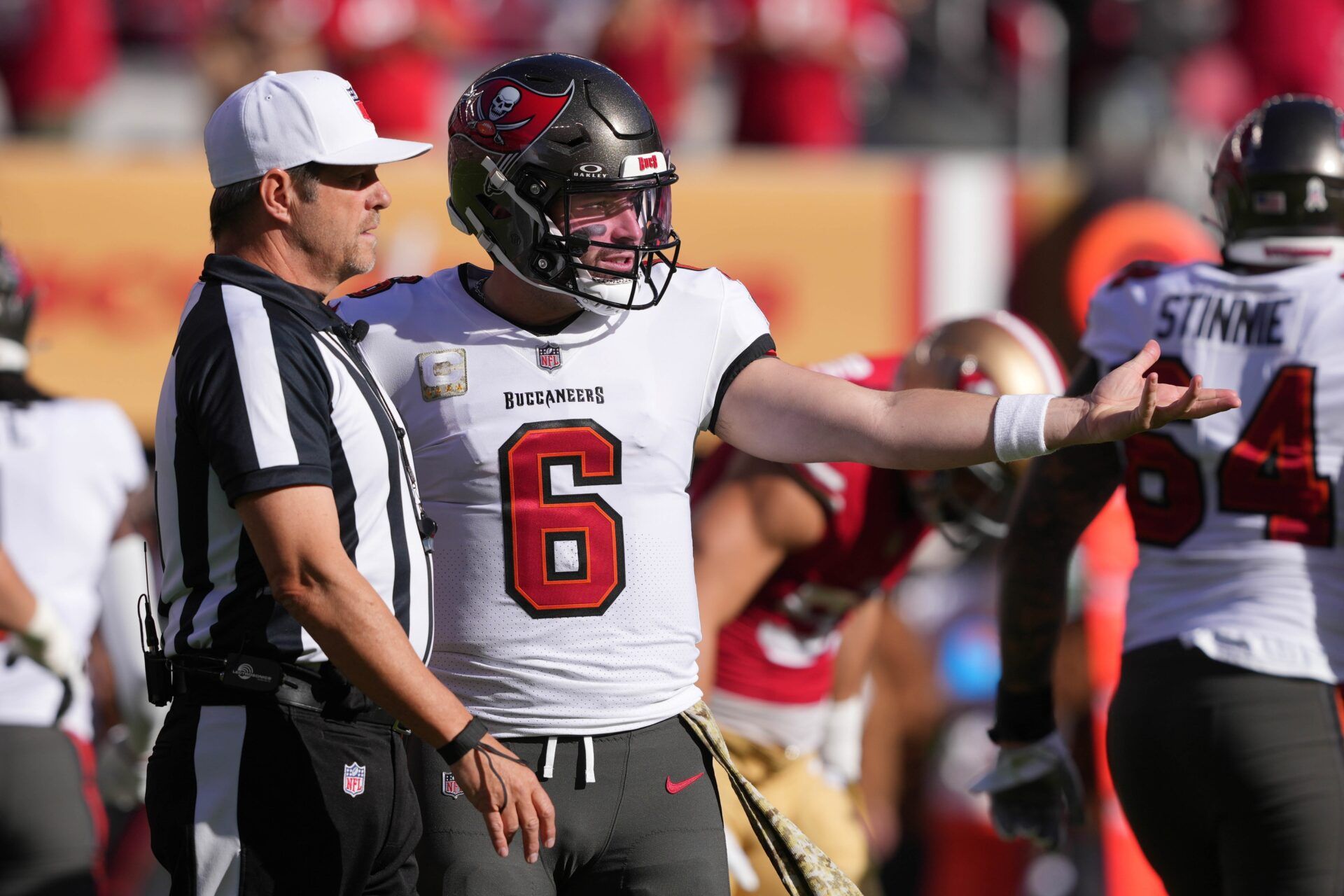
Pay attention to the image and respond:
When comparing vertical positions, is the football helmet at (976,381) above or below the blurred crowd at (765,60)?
below

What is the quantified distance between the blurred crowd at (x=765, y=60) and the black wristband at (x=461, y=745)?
4803 millimetres

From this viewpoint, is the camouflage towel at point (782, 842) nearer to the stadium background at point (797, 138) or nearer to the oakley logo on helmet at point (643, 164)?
the oakley logo on helmet at point (643, 164)

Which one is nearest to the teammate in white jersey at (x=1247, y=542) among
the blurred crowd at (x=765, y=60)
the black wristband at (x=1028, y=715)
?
the black wristband at (x=1028, y=715)

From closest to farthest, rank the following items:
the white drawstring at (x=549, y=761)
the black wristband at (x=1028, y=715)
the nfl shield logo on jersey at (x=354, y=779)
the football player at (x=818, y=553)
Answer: the nfl shield logo on jersey at (x=354, y=779) < the white drawstring at (x=549, y=761) < the black wristband at (x=1028, y=715) < the football player at (x=818, y=553)

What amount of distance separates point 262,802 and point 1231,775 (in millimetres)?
1718

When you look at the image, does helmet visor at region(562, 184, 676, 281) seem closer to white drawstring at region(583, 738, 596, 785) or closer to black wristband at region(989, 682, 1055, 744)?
white drawstring at region(583, 738, 596, 785)

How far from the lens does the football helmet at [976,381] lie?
4.11m

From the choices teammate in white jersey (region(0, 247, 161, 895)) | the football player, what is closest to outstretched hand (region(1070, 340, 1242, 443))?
the football player

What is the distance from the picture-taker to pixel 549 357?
2758 millimetres

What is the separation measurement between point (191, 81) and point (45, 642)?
15.0 ft

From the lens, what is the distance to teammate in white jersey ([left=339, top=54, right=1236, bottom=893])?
8.86 feet

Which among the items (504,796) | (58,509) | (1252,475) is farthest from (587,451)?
(58,509)

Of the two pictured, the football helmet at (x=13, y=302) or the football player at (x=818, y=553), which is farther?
the football helmet at (x=13, y=302)

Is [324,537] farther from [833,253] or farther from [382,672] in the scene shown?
[833,253]
